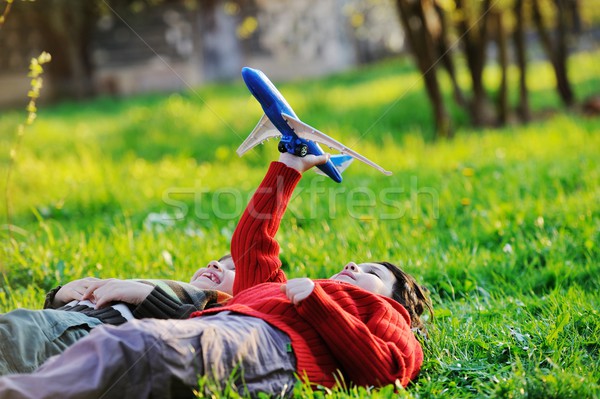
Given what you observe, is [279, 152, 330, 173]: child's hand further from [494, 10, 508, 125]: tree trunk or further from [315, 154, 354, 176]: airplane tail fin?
[494, 10, 508, 125]: tree trunk

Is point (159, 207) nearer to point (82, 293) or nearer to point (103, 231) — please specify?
point (103, 231)

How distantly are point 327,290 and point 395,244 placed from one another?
148 centimetres

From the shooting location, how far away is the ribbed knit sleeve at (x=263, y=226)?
8.23 ft

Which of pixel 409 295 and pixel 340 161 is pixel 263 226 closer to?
pixel 340 161

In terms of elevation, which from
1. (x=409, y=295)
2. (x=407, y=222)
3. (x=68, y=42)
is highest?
(x=68, y=42)

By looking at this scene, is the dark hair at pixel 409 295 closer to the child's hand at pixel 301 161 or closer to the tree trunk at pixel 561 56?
the child's hand at pixel 301 161

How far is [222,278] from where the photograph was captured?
2867mm

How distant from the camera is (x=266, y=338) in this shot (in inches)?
85.2

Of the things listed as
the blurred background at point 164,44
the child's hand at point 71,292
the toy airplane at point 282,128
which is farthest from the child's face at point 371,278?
the blurred background at point 164,44

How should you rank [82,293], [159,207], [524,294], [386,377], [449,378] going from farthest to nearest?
[159,207] < [524,294] < [82,293] < [449,378] < [386,377]

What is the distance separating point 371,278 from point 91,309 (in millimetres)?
990

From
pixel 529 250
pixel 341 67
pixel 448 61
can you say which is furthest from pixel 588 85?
pixel 529 250

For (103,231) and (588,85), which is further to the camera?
(588,85)

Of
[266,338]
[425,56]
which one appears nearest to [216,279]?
[266,338]
